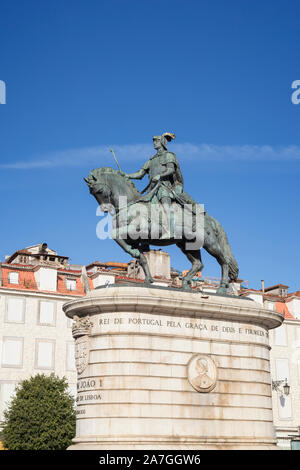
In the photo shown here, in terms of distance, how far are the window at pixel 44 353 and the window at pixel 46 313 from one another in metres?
1.24

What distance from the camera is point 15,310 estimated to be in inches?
1758

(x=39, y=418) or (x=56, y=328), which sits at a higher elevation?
(x=56, y=328)

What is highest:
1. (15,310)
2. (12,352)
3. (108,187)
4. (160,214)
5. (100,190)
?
(15,310)

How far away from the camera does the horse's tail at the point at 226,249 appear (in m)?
22.1

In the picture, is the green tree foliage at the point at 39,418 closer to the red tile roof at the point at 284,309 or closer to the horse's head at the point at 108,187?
the red tile roof at the point at 284,309

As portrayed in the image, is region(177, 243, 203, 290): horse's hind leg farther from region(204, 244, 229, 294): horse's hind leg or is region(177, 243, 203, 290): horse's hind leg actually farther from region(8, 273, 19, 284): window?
region(8, 273, 19, 284): window

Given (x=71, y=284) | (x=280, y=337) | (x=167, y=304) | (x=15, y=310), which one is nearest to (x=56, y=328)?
(x=15, y=310)

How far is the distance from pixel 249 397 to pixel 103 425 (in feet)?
14.8

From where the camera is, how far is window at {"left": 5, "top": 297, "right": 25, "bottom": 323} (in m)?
44.3

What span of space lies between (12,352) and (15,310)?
2770mm

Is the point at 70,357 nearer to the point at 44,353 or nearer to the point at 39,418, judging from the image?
the point at 44,353

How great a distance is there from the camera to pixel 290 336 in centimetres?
5281

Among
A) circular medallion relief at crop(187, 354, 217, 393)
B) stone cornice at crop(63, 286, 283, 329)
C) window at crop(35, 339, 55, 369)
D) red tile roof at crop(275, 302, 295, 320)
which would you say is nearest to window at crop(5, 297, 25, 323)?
window at crop(35, 339, 55, 369)

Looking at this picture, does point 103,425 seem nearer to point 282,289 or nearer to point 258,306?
point 258,306
